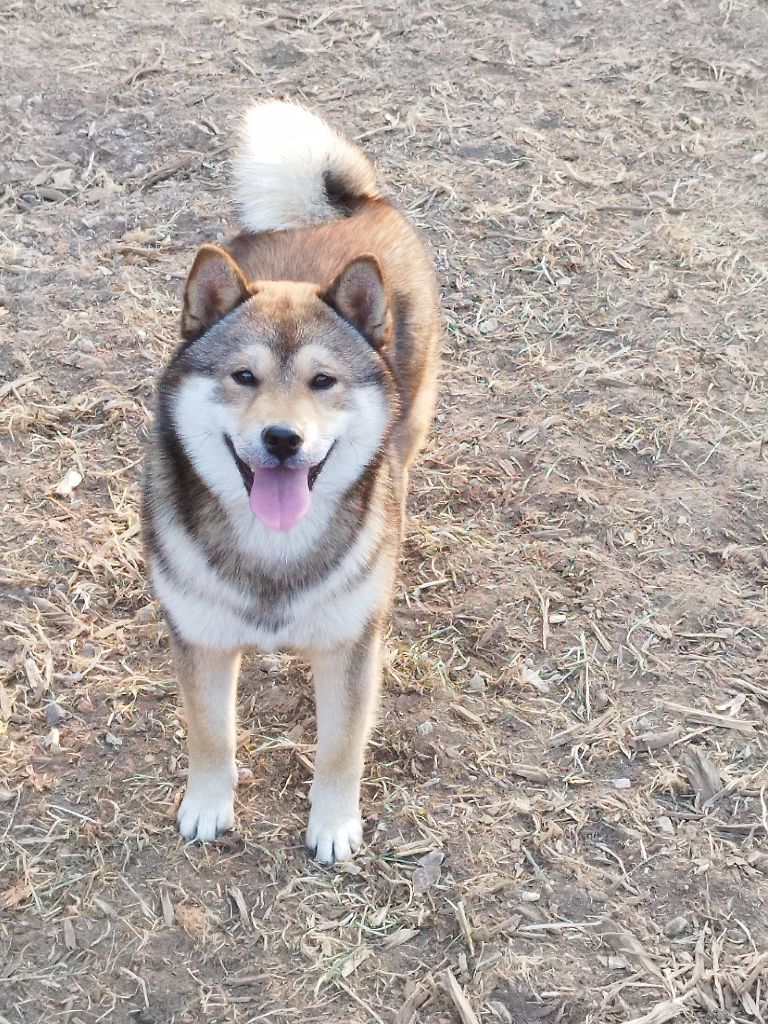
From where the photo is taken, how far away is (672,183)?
6.62m

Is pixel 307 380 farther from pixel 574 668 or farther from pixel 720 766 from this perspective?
pixel 720 766

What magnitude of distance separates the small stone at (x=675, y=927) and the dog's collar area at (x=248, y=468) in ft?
5.93

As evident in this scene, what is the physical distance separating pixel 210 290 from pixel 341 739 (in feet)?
4.92

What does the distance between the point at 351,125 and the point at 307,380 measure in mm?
4160

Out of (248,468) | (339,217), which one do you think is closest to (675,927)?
(248,468)

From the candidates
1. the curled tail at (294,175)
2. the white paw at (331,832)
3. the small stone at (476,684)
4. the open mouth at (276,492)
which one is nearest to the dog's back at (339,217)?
the curled tail at (294,175)

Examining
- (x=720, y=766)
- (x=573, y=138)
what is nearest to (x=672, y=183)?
(x=573, y=138)

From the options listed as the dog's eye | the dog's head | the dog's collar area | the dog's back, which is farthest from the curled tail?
the dog's collar area

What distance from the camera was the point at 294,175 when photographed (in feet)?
15.0

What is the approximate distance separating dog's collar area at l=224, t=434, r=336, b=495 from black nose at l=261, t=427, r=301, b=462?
124 mm

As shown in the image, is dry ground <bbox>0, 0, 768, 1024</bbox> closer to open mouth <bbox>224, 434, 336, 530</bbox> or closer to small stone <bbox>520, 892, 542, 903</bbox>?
small stone <bbox>520, 892, 542, 903</bbox>

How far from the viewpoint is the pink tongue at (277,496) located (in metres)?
3.12

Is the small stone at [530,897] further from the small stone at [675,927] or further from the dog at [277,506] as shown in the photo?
the dog at [277,506]

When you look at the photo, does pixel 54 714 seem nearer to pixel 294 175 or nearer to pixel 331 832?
pixel 331 832
